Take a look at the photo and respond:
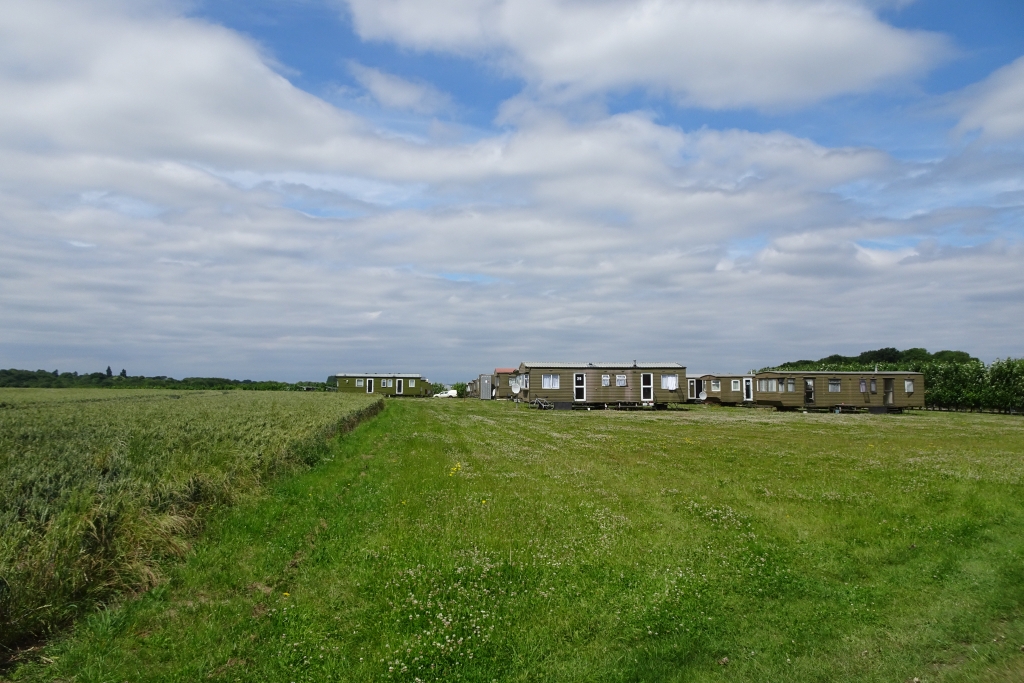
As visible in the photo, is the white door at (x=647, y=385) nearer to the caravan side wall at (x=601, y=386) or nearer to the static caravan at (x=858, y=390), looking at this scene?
the caravan side wall at (x=601, y=386)

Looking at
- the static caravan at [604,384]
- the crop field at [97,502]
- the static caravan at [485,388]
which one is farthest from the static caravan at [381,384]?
the crop field at [97,502]

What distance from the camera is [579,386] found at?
56.7m

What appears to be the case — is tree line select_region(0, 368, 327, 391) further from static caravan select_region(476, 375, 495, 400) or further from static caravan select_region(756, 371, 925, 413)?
static caravan select_region(756, 371, 925, 413)

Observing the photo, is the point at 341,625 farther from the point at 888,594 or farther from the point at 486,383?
the point at 486,383

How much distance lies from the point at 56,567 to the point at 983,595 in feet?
41.9

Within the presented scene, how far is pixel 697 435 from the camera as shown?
30.7 m

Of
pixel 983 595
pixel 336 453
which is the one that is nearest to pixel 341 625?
pixel 983 595

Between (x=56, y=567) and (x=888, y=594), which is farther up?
(x=56, y=567)

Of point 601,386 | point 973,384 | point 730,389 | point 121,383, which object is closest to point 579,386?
point 601,386

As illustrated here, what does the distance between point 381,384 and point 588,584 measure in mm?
83171

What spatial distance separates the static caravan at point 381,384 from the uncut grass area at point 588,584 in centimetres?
7290

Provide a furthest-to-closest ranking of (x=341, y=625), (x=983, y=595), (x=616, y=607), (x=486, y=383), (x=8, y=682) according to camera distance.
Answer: (x=486, y=383)
(x=983, y=595)
(x=616, y=607)
(x=341, y=625)
(x=8, y=682)

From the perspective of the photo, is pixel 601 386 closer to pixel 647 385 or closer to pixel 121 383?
pixel 647 385

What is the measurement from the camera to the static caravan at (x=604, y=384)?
5638cm
